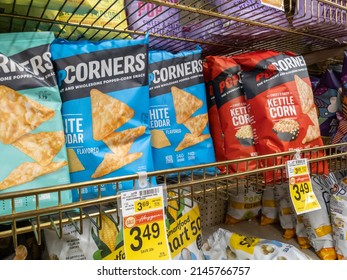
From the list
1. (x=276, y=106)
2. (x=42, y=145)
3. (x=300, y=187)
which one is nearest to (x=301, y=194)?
(x=300, y=187)

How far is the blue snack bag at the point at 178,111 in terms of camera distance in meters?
0.78

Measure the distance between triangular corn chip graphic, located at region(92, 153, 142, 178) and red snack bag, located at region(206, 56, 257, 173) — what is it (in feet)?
1.10

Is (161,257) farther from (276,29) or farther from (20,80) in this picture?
(276,29)

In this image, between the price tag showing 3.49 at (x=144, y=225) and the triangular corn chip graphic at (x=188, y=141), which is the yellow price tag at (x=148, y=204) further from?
the triangular corn chip graphic at (x=188, y=141)

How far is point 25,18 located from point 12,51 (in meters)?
0.10

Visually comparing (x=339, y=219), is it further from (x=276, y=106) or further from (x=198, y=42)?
(x=198, y=42)

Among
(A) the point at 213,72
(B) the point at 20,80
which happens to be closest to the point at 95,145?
(B) the point at 20,80

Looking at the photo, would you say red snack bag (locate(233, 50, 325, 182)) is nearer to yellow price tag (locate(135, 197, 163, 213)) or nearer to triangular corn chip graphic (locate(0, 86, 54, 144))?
yellow price tag (locate(135, 197, 163, 213))

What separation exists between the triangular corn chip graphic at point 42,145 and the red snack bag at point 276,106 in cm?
53

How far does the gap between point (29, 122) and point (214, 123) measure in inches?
20.4

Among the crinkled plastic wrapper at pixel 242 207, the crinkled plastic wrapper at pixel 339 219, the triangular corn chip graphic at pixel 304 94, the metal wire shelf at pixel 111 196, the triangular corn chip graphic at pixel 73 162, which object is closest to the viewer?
the metal wire shelf at pixel 111 196

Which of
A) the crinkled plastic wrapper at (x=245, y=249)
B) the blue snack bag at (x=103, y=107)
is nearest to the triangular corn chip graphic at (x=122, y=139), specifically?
the blue snack bag at (x=103, y=107)

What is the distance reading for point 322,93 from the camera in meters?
1.15

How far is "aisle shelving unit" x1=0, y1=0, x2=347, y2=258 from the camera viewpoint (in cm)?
55
